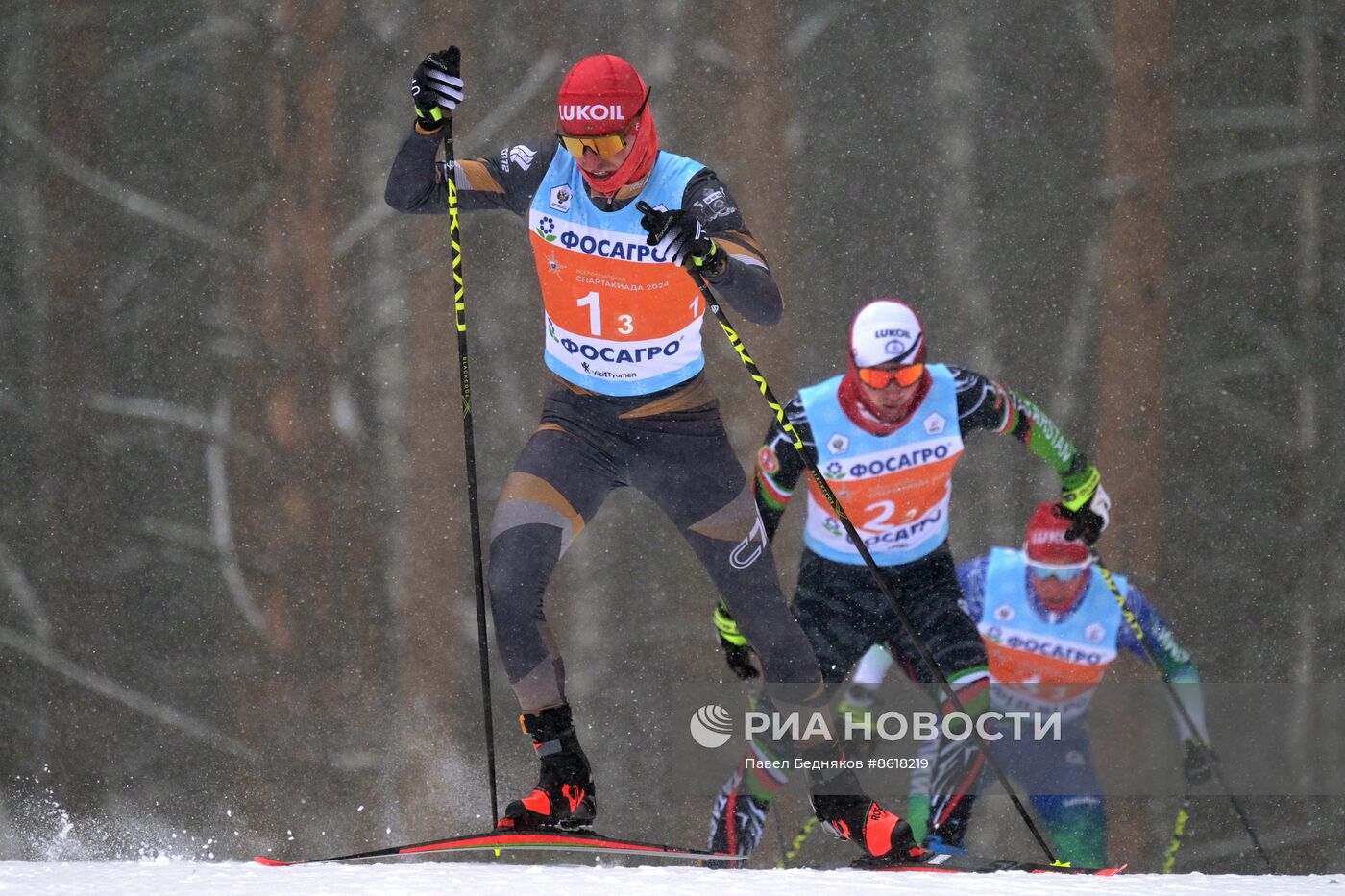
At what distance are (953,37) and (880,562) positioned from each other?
1.69m

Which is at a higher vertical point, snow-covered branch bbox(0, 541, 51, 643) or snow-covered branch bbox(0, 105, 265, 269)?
snow-covered branch bbox(0, 105, 265, 269)

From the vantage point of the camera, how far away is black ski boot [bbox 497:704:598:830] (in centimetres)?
298

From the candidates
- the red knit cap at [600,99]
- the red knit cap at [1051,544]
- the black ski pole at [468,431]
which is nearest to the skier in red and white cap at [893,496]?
the red knit cap at [1051,544]

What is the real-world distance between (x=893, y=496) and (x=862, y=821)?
97 cm

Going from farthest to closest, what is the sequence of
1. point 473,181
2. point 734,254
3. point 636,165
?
point 473,181 → point 636,165 → point 734,254

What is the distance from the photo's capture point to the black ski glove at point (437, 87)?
303 centimetres

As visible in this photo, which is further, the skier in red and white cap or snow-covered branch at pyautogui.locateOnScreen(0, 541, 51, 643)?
snow-covered branch at pyautogui.locateOnScreen(0, 541, 51, 643)

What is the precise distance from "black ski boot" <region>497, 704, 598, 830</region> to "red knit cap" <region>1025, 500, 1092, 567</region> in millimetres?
1836

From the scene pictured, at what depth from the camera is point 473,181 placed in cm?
328

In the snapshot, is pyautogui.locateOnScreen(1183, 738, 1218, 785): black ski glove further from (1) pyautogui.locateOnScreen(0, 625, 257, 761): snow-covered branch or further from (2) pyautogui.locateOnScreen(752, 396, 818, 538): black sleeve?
(1) pyautogui.locateOnScreen(0, 625, 257, 761): snow-covered branch

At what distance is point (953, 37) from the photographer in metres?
4.24

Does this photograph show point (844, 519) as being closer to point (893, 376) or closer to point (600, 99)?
point (893, 376)

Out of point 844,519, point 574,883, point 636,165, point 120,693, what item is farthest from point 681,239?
point 120,693

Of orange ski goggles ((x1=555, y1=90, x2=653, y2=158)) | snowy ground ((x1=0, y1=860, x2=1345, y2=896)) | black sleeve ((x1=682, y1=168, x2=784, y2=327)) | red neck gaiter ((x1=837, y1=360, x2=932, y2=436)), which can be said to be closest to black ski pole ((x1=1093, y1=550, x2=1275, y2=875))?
red neck gaiter ((x1=837, y1=360, x2=932, y2=436))
